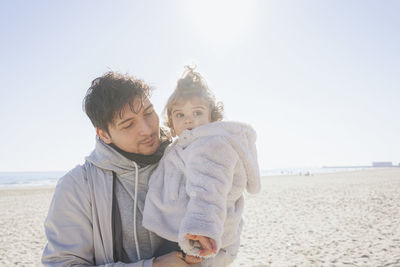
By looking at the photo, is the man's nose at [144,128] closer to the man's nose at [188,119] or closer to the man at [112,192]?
the man at [112,192]

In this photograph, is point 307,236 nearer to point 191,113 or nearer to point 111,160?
point 191,113

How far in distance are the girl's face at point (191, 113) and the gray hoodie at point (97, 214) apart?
0.52 metres

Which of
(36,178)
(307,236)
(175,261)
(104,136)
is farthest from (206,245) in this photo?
(36,178)

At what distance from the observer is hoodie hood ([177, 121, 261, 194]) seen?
1.87 meters

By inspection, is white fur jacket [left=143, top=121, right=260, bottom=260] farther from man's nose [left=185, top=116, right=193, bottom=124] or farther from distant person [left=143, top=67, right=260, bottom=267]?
man's nose [left=185, top=116, right=193, bottom=124]

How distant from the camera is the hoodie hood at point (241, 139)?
187 cm

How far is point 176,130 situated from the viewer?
2.44 m

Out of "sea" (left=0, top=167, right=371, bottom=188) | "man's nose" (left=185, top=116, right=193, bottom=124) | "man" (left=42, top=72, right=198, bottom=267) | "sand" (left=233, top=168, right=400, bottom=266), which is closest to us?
"man" (left=42, top=72, right=198, bottom=267)

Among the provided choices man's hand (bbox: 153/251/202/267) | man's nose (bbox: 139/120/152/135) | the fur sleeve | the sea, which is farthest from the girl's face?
the sea

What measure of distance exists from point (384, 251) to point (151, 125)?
7403 millimetres

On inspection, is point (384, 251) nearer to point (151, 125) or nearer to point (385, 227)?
point (385, 227)

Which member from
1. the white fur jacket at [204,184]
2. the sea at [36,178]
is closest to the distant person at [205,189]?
the white fur jacket at [204,184]

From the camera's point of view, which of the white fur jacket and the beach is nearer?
the white fur jacket

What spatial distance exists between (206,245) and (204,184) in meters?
0.32
